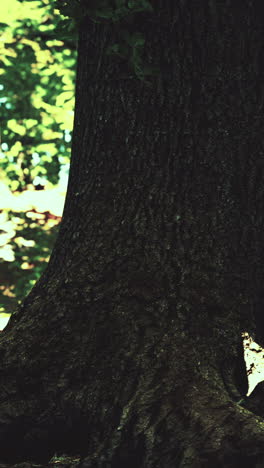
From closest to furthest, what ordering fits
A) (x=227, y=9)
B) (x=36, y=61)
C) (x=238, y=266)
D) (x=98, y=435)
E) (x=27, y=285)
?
(x=98, y=435) < (x=238, y=266) < (x=227, y=9) < (x=27, y=285) < (x=36, y=61)

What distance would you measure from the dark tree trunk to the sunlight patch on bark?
0.03 metres

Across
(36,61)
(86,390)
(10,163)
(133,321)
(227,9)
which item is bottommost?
(86,390)

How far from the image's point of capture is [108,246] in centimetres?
241

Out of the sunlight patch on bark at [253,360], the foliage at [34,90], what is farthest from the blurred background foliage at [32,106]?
the sunlight patch on bark at [253,360]

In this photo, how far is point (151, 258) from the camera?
2.34 meters

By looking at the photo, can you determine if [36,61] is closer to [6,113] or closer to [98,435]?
[6,113]

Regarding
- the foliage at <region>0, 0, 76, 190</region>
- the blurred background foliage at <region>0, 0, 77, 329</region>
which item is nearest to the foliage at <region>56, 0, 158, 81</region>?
the blurred background foliage at <region>0, 0, 77, 329</region>

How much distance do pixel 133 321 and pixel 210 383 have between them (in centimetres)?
40

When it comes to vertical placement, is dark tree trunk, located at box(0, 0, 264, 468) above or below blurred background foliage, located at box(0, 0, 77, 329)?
below

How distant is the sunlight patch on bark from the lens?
2.21 m

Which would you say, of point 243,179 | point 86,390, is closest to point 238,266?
point 243,179

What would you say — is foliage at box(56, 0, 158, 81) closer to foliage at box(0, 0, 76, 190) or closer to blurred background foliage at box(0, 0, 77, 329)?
blurred background foliage at box(0, 0, 77, 329)

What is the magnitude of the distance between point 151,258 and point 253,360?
593 millimetres

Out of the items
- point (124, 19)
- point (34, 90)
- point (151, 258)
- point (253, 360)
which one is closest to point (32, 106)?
point (34, 90)
